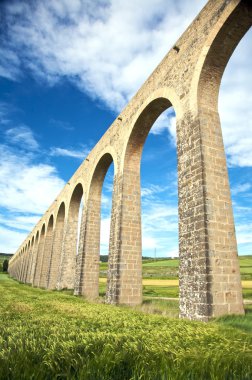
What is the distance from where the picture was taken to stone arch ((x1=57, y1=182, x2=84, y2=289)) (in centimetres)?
1725

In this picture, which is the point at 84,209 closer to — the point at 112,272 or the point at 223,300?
the point at 112,272

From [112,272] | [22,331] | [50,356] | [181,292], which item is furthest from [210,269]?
[112,272]

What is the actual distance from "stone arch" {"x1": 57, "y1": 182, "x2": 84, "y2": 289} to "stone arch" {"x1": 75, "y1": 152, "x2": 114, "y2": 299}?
2637mm

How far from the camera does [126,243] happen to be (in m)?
9.98

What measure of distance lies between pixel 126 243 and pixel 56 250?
40.6ft

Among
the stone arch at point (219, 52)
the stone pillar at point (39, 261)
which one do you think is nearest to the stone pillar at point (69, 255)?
the stone pillar at point (39, 261)

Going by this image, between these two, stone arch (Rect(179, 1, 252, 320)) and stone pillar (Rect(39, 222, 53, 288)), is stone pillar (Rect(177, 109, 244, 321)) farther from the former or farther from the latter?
stone pillar (Rect(39, 222, 53, 288))

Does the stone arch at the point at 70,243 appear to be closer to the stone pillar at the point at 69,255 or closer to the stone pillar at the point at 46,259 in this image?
the stone pillar at the point at 69,255

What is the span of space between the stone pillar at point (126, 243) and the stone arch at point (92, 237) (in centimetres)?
243

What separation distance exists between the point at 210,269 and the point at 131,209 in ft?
17.2

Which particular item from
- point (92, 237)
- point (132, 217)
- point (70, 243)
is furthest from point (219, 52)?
point (70, 243)

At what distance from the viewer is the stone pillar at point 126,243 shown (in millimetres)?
9516

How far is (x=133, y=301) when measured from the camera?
31.2 feet

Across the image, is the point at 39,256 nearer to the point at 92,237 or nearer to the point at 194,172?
the point at 92,237
